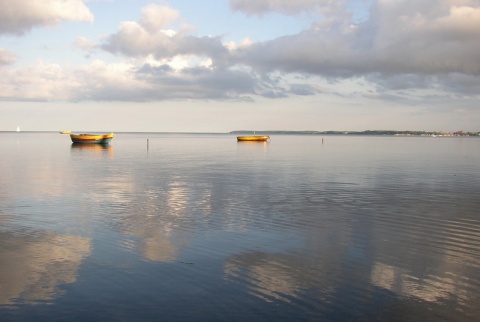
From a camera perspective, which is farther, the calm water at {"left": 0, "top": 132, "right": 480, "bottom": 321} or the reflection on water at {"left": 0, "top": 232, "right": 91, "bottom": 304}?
the reflection on water at {"left": 0, "top": 232, "right": 91, "bottom": 304}

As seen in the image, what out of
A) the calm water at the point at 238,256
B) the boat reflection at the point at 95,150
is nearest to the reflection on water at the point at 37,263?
the calm water at the point at 238,256

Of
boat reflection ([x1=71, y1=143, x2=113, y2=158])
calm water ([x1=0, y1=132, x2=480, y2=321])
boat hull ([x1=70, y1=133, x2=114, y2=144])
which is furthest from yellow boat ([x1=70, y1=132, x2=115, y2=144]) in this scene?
calm water ([x1=0, y1=132, x2=480, y2=321])

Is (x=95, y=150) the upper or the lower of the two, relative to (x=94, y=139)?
lower

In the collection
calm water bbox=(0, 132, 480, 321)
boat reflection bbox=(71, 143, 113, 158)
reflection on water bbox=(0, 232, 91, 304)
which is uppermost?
boat reflection bbox=(71, 143, 113, 158)

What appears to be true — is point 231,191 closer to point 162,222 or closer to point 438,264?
point 162,222

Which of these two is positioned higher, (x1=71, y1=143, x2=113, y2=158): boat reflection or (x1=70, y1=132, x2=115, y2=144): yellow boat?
(x1=70, y1=132, x2=115, y2=144): yellow boat

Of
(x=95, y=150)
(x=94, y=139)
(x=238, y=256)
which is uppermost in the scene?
(x=94, y=139)

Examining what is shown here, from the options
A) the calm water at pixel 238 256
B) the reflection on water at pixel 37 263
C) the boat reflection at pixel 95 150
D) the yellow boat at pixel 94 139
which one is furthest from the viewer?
the yellow boat at pixel 94 139

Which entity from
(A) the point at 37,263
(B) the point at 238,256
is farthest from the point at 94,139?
(B) the point at 238,256

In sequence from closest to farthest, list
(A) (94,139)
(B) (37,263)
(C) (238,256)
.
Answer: (B) (37,263)
(C) (238,256)
(A) (94,139)

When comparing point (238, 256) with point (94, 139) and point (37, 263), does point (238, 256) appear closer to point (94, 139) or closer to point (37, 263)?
point (37, 263)

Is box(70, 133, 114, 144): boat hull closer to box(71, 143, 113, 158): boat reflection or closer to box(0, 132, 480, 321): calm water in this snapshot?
box(71, 143, 113, 158): boat reflection

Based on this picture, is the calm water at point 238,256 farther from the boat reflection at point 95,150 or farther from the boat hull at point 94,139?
the boat hull at point 94,139

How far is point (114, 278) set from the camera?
12656 mm
